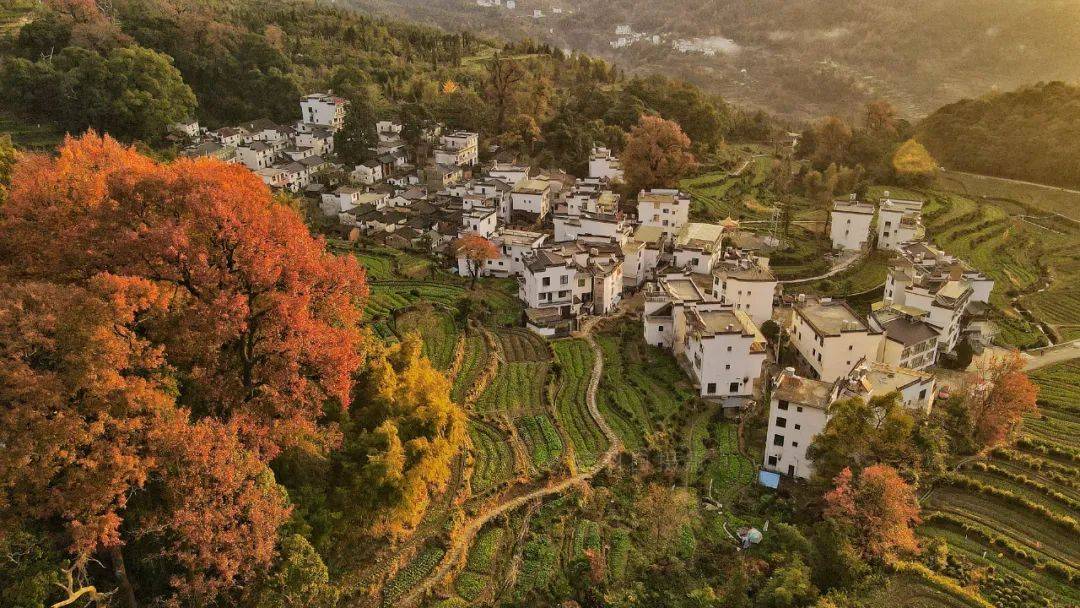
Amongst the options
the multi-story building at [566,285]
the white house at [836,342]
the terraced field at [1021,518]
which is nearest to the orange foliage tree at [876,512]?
the terraced field at [1021,518]

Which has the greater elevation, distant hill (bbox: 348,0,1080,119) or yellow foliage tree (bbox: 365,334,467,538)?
distant hill (bbox: 348,0,1080,119)

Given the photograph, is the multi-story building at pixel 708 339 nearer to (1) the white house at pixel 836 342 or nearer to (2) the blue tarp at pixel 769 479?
(1) the white house at pixel 836 342

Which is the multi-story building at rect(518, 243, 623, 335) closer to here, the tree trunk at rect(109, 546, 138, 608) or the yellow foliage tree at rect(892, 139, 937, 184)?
the tree trunk at rect(109, 546, 138, 608)

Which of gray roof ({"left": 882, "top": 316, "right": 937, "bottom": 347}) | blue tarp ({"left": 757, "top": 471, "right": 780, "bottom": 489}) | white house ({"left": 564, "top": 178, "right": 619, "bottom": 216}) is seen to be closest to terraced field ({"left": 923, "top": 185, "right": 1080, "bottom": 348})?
gray roof ({"left": 882, "top": 316, "right": 937, "bottom": 347})

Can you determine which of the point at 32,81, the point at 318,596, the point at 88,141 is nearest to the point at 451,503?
the point at 318,596

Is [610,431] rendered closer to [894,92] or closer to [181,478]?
[181,478]

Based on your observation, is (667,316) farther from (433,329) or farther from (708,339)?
(433,329)

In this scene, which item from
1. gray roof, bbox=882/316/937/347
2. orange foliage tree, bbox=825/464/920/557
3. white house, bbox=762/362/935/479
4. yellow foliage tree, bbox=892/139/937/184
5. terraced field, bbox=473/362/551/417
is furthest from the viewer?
yellow foliage tree, bbox=892/139/937/184
